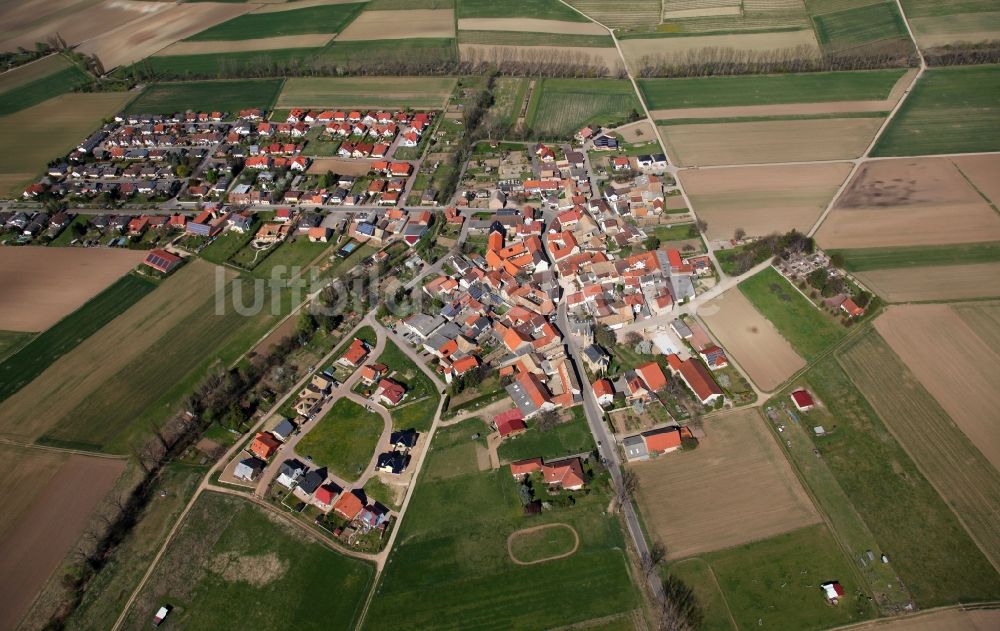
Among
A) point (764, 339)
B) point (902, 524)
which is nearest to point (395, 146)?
point (764, 339)

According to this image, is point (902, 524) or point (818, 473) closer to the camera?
point (902, 524)

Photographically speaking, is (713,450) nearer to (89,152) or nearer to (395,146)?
(395,146)

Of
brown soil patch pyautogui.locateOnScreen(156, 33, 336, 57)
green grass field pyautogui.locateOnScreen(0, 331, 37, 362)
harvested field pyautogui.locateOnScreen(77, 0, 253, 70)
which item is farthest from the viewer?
harvested field pyautogui.locateOnScreen(77, 0, 253, 70)

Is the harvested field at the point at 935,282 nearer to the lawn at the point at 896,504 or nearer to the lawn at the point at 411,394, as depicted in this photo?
the lawn at the point at 896,504

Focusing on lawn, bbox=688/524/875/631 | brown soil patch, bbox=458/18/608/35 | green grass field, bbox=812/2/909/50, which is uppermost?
brown soil patch, bbox=458/18/608/35

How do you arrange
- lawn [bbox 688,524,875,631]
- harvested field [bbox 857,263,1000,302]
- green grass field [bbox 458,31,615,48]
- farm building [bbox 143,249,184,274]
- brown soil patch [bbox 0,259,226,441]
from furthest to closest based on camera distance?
green grass field [bbox 458,31,615,48]
farm building [bbox 143,249,184,274]
harvested field [bbox 857,263,1000,302]
brown soil patch [bbox 0,259,226,441]
lawn [bbox 688,524,875,631]

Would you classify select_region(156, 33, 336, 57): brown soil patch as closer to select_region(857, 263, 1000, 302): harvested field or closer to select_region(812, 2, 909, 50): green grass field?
select_region(812, 2, 909, 50): green grass field

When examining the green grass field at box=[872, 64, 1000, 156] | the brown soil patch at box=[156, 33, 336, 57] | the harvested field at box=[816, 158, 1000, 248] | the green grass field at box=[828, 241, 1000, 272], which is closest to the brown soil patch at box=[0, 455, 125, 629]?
the green grass field at box=[828, 241, 1000, 272]
